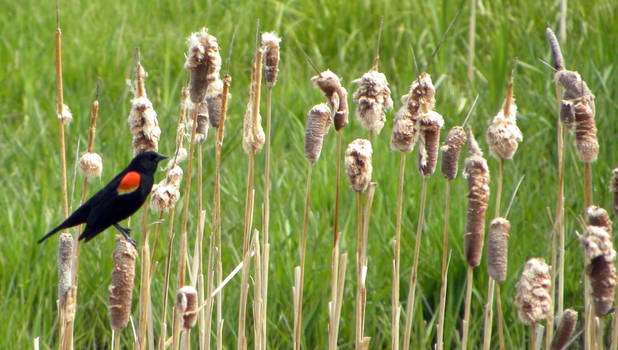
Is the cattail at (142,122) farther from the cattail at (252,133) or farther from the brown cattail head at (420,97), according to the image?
the brown cattail head at (420,97)

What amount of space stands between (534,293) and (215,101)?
2.54 ft

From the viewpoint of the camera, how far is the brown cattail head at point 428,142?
1510mm

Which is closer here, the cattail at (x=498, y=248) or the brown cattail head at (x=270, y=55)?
the cattail at (x=498, y=248)

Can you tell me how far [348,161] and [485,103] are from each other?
7.93 feet

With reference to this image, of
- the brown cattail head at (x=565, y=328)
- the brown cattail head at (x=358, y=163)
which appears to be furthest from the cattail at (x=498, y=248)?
the brown cattail head at (x=358, y=163)

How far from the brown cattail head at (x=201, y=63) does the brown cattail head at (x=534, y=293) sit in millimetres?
709

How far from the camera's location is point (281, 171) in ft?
11.3

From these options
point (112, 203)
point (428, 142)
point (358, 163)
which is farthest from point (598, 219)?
point (112, 203)

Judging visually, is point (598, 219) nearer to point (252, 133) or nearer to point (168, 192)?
point (252, 133)

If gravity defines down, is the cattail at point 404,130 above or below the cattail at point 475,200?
above

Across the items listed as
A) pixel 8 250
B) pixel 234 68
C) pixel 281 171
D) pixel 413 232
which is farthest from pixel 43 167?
pixel 413 232

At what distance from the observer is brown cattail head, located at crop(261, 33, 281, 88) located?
1549 mm

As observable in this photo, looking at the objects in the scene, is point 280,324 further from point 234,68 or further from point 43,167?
point 234,68

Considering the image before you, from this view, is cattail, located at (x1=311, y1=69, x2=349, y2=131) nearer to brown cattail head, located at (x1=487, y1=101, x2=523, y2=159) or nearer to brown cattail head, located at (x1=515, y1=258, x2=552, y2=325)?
brown cattail head, located at (x1=487, y1=101, x2=523, y2=159)
